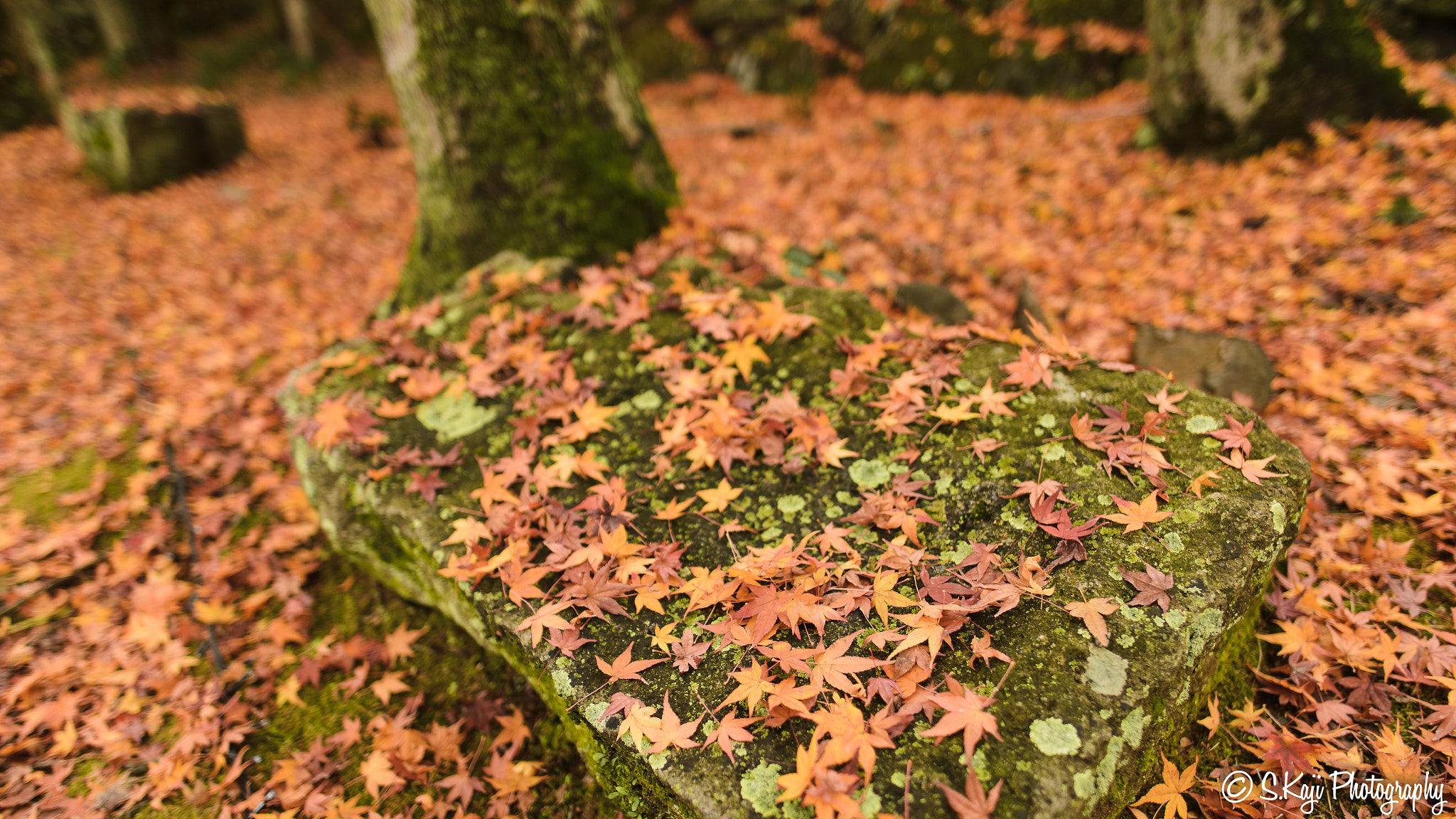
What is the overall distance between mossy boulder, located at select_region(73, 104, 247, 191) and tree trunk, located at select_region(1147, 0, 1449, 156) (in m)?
11.4

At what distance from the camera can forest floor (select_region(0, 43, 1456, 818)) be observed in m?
2.40

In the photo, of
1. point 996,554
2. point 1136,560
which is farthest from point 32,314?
point 1136,560

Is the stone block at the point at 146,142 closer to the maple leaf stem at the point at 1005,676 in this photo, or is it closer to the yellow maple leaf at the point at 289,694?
the yellow maple leaf at the point at 289,694

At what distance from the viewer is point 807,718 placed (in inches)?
69.2

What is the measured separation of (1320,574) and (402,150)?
35.7 ft

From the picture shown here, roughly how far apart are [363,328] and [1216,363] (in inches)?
216

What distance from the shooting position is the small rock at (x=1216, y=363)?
315 centimetres

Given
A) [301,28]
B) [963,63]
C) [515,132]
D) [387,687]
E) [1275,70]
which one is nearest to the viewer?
[387,687]

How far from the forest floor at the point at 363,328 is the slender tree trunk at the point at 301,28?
940 centimetres

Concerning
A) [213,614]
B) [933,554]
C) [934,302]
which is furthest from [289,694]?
[934,302]

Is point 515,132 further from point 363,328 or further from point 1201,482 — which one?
point 1201,482

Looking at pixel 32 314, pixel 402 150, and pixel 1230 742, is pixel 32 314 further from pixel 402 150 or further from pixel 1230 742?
pixel 1230 742

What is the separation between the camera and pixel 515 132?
3.97 m

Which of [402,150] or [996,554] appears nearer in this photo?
[996,554]
